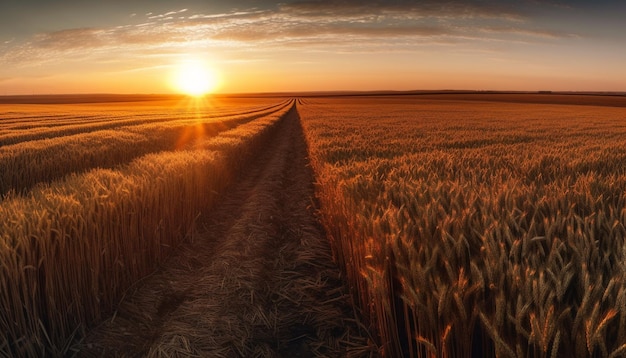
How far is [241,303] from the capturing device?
14.2ft

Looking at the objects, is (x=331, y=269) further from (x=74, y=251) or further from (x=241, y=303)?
(x=74, y=251)

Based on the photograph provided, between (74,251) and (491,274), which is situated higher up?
(491,274)

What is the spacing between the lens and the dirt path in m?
3.57

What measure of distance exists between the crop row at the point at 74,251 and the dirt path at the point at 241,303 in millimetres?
230

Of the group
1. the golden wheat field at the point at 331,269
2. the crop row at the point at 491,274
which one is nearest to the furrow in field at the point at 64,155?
the golden wheat field at the point at 331,269

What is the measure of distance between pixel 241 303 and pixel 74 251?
163cm

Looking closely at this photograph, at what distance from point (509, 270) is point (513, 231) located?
2.77 feet

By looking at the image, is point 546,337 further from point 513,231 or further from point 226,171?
point 226,171

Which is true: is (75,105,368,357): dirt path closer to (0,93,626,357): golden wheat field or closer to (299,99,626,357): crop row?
(0,93,626,357): golden wheat field

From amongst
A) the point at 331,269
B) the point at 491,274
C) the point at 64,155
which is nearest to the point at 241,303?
the point at 331,269

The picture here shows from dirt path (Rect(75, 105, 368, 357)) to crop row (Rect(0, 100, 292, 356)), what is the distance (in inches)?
9.0

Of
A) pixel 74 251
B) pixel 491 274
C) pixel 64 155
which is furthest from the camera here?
pixel 64 155

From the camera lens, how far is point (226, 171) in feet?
31.9

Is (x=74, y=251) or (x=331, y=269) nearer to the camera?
(x=74, y=251)
